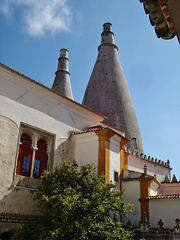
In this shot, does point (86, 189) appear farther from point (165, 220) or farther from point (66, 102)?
point (66, 102)

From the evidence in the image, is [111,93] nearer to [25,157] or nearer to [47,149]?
[47,149]

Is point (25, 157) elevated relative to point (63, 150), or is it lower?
lower

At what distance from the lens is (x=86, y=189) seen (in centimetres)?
1096

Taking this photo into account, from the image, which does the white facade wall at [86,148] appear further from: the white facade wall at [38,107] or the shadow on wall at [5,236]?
the shadow on wall at [5,236]

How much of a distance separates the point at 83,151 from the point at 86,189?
12.0 ft

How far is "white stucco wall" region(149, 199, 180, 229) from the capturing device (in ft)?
41.8

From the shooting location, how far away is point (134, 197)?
13.9 meters

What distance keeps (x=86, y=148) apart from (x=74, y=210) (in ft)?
17.3

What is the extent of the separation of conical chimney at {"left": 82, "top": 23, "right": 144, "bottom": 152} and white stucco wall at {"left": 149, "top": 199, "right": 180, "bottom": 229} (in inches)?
454

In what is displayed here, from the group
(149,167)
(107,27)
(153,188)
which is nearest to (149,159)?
(149,167)

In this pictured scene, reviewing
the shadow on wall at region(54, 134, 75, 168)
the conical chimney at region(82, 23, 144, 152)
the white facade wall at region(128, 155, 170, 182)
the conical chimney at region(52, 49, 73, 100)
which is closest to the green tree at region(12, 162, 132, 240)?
the shadow on wall at region(54, 134, 75, 168)

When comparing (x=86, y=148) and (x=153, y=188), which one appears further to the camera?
(x=153, y=188)

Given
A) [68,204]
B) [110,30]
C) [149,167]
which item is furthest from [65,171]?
[110,30]

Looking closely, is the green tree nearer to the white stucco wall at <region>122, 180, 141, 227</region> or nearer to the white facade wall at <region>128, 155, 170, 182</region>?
the white stucco wall at <region>122, 180, 141, 227</region>
